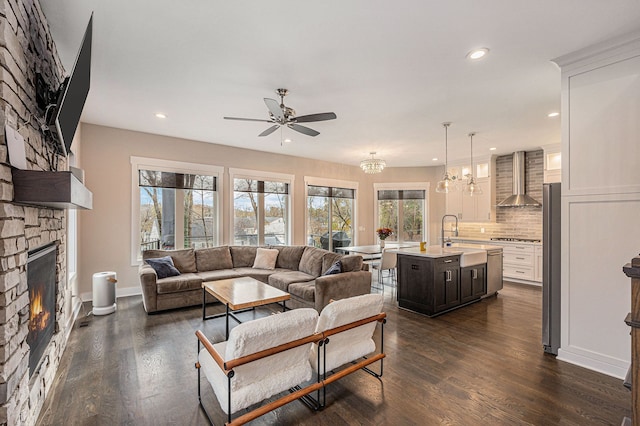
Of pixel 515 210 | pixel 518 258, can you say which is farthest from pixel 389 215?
pixel 518 258

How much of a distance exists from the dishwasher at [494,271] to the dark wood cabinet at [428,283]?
1.03m

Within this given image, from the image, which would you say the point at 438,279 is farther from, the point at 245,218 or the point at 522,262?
the point at 245,218

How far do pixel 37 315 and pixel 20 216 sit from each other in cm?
92

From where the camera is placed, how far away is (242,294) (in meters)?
3.48

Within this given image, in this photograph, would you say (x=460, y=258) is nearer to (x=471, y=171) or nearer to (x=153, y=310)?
(x=471, y=171)

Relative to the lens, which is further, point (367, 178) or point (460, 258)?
point (367, 178)

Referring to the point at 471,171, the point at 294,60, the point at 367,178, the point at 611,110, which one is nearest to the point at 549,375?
the point at 611,110

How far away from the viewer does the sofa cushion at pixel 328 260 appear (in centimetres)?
474

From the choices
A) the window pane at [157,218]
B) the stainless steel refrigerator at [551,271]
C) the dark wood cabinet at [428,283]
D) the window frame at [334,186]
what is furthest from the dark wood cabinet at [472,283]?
the window pane at [157,218]

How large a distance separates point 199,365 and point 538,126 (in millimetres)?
6053

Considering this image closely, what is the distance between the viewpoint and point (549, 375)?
268 centimetres

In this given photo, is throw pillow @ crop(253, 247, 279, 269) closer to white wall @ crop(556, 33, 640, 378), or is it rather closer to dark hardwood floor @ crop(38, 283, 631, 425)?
dark hardwood floor @ crop(38, 283, 631, 425)

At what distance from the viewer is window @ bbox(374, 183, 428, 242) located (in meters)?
8.94

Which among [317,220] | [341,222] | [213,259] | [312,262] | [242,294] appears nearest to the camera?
[242,294]
